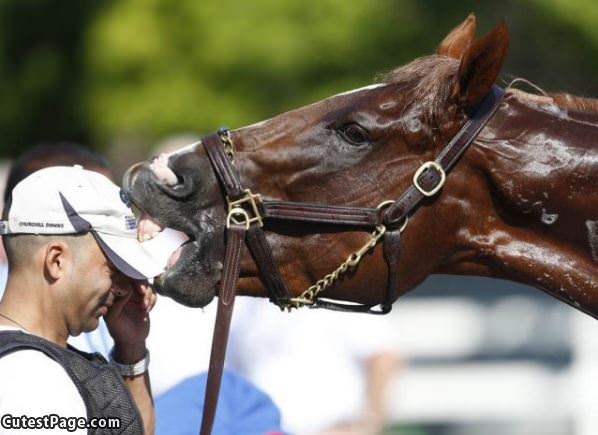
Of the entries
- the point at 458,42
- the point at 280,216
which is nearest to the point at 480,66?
the point at 458,42

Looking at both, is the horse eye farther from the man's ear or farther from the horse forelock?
the man's ear

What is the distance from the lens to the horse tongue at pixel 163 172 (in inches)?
143

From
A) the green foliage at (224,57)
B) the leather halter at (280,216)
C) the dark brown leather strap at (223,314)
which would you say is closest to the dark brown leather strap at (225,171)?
the leather halter at (280,216)

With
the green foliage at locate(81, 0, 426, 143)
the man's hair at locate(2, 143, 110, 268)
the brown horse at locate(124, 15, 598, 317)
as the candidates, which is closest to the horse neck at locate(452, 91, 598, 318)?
the brown horse at locate(124, 15, 598, 317)

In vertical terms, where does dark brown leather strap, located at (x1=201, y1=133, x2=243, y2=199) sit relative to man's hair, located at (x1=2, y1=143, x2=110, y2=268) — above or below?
below

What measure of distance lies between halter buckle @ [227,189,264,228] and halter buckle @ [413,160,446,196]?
1.56 ft

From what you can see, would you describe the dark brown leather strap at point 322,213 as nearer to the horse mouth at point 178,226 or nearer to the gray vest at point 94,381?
the horse mouth at point 178,226

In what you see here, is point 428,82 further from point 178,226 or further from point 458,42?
point 178,226

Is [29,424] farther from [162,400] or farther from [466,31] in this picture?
[466,31]

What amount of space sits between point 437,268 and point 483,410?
14.2 ft

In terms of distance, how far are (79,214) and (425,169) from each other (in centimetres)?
105

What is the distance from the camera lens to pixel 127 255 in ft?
11.1

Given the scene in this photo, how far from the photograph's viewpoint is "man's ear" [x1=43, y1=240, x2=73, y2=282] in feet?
10.9

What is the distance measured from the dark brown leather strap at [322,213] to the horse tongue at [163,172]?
290 mm
